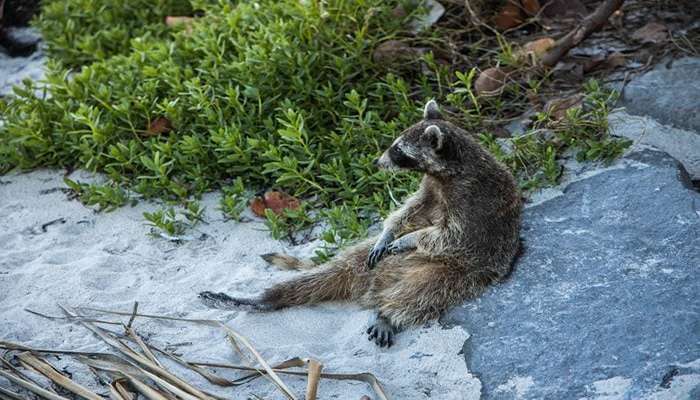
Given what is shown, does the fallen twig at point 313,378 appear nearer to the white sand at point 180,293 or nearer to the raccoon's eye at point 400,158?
the white sand at point 180,293

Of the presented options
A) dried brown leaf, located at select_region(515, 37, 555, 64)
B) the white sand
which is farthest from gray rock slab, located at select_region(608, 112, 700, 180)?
the white sand

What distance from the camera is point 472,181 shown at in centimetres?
475

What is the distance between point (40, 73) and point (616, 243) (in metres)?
5.33

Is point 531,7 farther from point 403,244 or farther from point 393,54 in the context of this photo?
point 403,244

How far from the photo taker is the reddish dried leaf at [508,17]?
6676 mm

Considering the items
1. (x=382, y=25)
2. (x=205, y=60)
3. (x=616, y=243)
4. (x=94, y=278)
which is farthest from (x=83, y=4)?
(x=616, y=243)

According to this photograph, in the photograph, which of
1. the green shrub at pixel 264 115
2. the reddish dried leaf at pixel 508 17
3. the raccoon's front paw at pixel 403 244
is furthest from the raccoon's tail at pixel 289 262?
the reddish dried leaf at pixel 508 17

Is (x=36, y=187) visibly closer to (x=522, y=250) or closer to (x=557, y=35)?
(x=522, y=250)

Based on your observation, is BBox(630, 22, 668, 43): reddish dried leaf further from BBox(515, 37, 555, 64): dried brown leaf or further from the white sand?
the white sand

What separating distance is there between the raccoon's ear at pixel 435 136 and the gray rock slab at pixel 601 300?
0.70 m

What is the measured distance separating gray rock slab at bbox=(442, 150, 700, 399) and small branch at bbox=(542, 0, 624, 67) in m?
1.25

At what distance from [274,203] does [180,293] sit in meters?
0.97

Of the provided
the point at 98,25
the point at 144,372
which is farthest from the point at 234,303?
the point at 98,25

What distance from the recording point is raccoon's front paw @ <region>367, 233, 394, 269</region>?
4.81m
